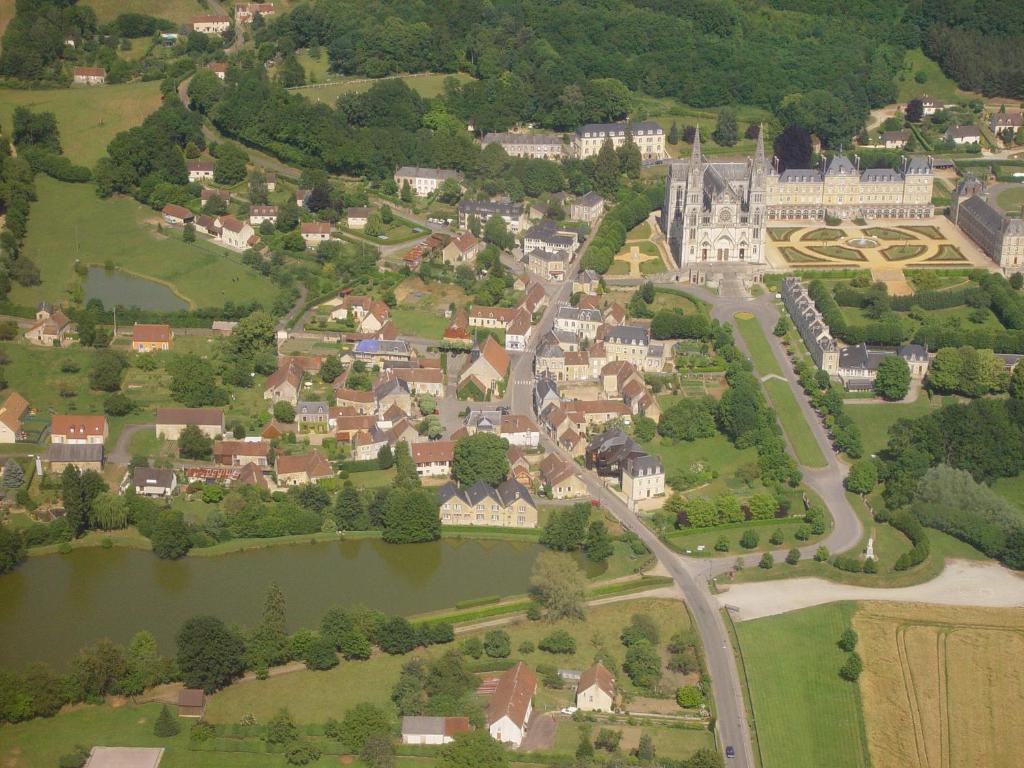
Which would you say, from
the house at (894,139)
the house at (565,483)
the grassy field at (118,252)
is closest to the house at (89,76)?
the grassy field at (118,252)

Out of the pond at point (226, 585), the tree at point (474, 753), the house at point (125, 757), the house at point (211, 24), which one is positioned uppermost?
the house at point (211, 24)

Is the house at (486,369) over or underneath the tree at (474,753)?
underneath

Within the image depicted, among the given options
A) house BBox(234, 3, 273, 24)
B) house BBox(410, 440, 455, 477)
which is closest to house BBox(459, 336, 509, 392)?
house BBox(410, 440, 455, 477)

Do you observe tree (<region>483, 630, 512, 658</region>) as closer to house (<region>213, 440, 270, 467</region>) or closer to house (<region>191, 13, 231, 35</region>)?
house (<region>213, 440, 270, 467</region>)

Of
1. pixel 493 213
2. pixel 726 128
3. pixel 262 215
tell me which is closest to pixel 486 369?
pixel 493 213

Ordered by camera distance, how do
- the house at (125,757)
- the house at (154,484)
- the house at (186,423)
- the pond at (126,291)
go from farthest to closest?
the pond at (126,291) → the house at (186,423) → the house at (154,484) → the house at (125,757)

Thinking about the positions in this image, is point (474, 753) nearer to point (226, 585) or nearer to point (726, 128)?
point (226, 585)

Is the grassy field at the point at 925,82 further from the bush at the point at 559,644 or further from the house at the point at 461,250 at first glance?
the bush at the point at 559,644
